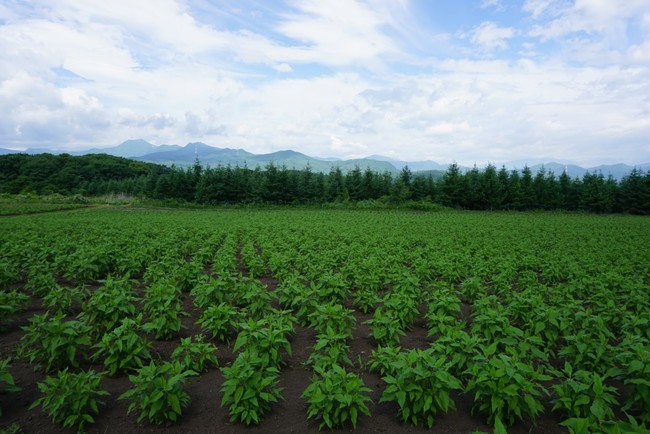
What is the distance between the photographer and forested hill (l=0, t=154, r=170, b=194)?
80438 millimetres

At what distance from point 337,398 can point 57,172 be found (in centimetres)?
11400

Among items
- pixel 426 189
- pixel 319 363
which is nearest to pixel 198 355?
pixel 319 363

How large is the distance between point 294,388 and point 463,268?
325 inches

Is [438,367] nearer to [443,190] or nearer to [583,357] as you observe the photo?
[583,357]

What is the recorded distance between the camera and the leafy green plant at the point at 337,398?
13.8 ft

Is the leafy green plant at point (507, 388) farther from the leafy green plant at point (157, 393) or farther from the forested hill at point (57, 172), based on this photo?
the forested hill at point (57, 172)

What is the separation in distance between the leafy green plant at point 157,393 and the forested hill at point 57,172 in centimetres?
8289

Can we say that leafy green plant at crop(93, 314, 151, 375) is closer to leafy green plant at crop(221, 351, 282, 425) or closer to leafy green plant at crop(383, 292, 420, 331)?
leafy green plant at crop(221, 351, 282, 425)

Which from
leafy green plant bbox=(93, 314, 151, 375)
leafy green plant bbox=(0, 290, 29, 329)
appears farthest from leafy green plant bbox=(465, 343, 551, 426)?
leafy green plant bbox=(0, 290, 29, 329)

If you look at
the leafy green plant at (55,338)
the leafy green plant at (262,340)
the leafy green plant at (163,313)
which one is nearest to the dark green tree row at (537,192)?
the leafy green plant at (163,313)

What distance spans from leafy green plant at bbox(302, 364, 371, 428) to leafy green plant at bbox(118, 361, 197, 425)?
1.58 meters

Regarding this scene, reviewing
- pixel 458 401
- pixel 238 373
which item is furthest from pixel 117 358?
pixel 458 401

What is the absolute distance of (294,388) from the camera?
5.48 m

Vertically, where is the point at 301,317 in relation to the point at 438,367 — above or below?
below
